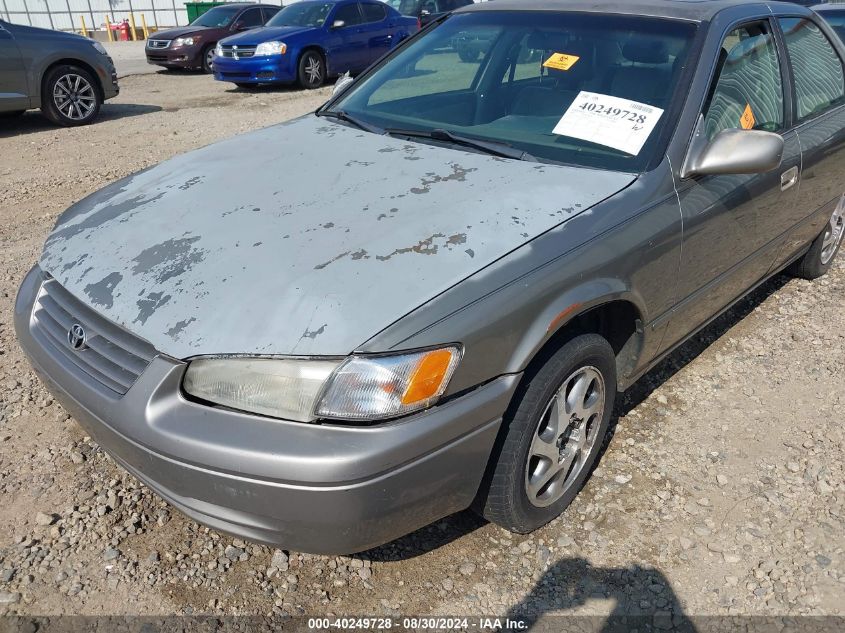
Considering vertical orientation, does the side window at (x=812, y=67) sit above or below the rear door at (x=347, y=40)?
above

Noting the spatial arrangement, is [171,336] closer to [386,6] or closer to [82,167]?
[82,167]

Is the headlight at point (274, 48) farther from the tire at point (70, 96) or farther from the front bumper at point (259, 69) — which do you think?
the tire at point (70, 96)

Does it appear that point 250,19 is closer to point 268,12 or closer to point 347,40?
point 268,12

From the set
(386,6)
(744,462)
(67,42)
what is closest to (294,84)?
(386,6)

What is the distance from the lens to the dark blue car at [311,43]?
1152 cm

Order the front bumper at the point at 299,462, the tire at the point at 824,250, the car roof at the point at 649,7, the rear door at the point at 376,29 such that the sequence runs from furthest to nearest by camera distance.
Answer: the rear door at the point at 376,29 → the tire at the point at 824,250 → the car roof at the point at 649,7 → the front bumper at the point at 299,462

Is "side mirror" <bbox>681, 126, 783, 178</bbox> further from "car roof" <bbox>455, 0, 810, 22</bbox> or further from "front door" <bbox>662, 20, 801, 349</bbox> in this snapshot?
"car roof" <bbox>455, 0, 810, 22</bbox>

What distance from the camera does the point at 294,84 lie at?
39.7ft

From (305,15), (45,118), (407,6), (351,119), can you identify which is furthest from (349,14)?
(351,119)

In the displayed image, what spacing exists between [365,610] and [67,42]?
8659 millimetres

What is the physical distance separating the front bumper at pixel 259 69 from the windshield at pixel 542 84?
28.3ft

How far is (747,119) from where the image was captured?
3000mm

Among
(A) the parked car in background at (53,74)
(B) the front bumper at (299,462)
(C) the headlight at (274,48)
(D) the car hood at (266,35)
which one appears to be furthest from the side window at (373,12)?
(B) the front bumper at (299,462)

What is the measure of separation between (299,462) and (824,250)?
4.01 metres
